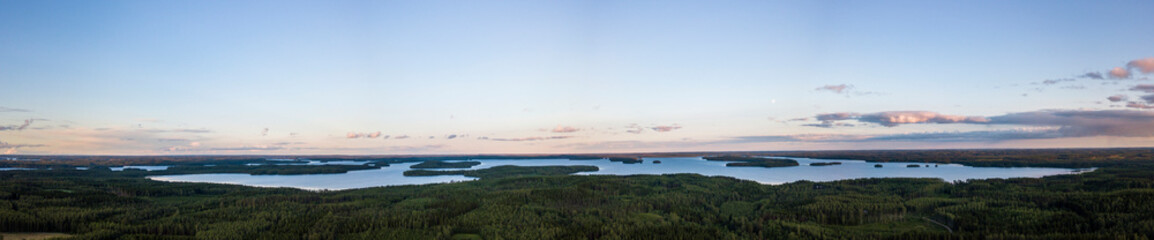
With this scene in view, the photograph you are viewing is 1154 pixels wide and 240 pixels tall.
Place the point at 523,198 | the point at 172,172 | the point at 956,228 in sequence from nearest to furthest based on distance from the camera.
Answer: the point at 956,228 < the point at 523,198 < the point at 172,172

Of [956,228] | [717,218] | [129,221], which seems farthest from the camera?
[717,218]

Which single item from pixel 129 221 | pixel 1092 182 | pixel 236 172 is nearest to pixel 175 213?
pixel 129 221

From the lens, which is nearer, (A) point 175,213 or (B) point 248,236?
(B) point 248,236

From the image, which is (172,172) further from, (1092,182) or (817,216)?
(1092,182)

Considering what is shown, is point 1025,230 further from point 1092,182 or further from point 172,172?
point 172,172

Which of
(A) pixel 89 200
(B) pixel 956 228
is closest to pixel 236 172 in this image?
(A) pixel 89 200

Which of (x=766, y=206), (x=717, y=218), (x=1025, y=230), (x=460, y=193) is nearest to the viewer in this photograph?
(x=1025, y=230)
